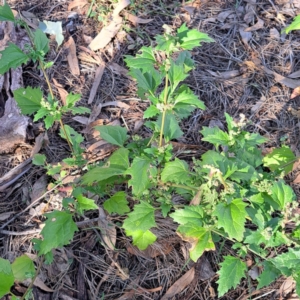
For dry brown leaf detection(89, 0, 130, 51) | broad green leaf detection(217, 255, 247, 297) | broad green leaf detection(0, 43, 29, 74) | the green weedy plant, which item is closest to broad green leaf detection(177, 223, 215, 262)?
the green weedy plant

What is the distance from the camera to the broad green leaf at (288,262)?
1.76 m

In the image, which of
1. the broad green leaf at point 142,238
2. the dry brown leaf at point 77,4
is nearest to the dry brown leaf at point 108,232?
the broad green leaf at point 142,238

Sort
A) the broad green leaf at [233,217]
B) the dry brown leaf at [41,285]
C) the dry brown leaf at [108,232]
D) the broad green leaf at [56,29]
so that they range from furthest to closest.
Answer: the broad green leaf at [56,29]
the dry brown leaf at [108,232]
the dry brown leaf at [41,285]
the broad green leaf at [233,217]

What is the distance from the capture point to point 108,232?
2.41m

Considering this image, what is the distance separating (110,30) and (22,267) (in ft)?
6.90

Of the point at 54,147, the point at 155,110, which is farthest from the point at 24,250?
the point at 155,110

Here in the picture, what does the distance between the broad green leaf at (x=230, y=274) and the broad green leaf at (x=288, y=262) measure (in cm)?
17

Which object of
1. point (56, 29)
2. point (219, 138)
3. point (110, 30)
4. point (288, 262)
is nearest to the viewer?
point (288, 262)

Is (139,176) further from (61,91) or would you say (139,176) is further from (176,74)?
A: (61,91)

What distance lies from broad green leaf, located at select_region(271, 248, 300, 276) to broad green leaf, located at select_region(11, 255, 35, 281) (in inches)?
48.9

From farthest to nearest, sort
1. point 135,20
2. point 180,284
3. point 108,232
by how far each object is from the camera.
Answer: point 135,20
point 108,232
point 180,284

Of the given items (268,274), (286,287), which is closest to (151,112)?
(268,274)

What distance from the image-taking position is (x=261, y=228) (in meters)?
1.88

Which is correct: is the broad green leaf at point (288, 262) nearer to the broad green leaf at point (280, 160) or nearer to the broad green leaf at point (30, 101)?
the broad green leaf at point (280, 160)
